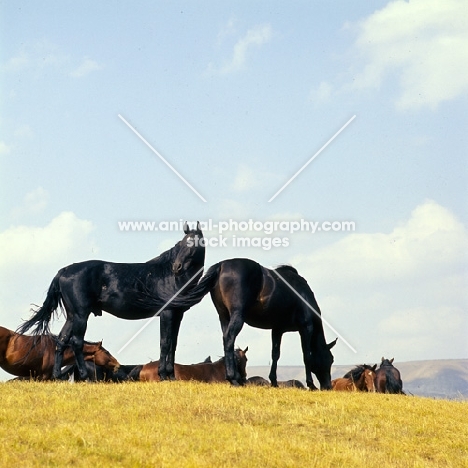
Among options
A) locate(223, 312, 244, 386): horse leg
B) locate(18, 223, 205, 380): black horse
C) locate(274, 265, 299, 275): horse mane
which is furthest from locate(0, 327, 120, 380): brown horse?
locate(274, 265, 299, 275): horse mane

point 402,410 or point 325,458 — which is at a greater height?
point 402,410

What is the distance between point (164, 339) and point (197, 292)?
1.22 meters

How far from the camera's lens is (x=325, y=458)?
10.5 m

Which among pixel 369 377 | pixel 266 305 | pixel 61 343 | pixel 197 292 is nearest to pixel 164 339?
pixel 197 292

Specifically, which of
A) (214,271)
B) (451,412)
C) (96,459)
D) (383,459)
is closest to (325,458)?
(383,459)

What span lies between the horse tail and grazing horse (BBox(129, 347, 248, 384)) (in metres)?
2.97

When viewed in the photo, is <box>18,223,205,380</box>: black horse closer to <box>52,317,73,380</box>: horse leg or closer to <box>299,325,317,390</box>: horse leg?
<box>52,317,73,380</box>: horse leg

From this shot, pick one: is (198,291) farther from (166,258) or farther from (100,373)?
(100,373)

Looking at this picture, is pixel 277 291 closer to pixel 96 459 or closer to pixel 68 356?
pixel 68 356

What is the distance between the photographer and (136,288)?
1706 cm

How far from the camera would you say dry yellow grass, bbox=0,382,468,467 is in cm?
1000

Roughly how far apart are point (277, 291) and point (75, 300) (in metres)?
4.23

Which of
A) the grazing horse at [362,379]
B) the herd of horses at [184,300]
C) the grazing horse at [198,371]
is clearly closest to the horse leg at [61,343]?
the herd of horses at [184,300]

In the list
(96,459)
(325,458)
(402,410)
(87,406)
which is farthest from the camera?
(402,410)
